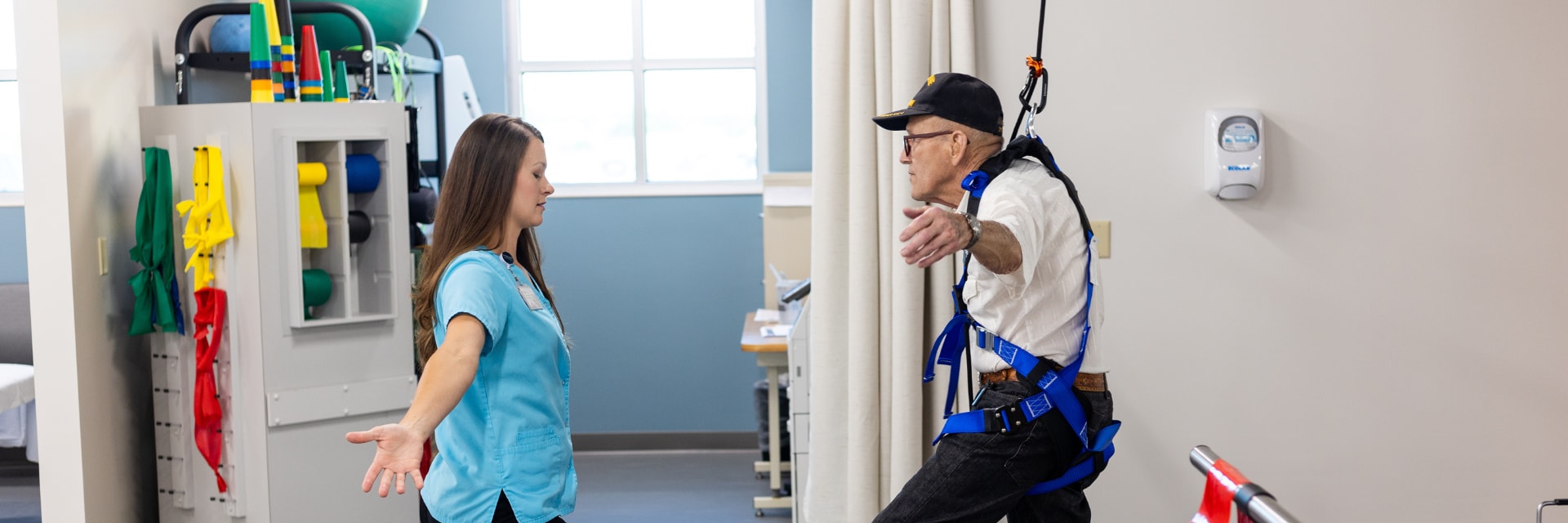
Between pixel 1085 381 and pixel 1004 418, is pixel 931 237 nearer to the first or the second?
pixel 1004 418

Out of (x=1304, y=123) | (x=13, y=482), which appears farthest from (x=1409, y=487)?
(x=13, y=482)

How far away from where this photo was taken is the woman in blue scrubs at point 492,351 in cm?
161

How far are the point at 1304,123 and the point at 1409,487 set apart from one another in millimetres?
961

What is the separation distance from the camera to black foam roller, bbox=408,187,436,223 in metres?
3.53

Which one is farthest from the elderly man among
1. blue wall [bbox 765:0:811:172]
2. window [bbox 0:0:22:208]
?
window [bbox 0:0:22:208]

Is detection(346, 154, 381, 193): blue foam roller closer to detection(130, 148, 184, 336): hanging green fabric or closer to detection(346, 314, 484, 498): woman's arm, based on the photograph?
detection(130, 148, 184, 336): hanging green fabric

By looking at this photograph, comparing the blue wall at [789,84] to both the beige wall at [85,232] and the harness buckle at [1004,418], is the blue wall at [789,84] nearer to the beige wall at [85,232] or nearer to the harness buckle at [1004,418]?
the beige wall at [85,232]

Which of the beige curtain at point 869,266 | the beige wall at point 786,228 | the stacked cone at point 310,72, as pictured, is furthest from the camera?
the beige wall at point 786,228

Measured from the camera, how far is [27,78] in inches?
117

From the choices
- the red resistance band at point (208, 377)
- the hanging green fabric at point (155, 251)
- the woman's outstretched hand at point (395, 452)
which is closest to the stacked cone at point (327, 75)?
the hanging green fabric at point (155, 251)

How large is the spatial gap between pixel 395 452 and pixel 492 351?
28cm

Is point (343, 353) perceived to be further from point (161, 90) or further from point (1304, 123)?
point (1304, 123)

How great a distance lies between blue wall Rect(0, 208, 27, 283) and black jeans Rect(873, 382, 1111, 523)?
15.5 feet

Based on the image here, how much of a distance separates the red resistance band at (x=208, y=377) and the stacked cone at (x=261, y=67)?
1.75 feet
